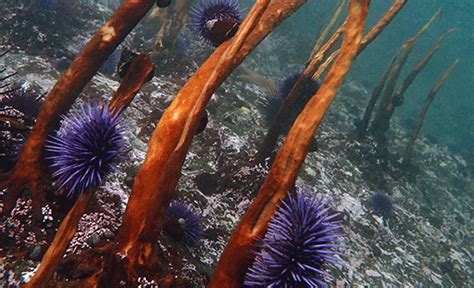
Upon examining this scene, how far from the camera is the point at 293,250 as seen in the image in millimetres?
2186

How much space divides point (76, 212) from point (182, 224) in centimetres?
125

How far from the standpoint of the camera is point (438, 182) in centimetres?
1220

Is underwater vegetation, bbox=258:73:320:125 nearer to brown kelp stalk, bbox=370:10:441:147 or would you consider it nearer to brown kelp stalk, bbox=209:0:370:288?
brown kelp stalk, bbox=209:0:370:288

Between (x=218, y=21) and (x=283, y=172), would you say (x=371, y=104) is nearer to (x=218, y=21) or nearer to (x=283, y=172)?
(x=218, y=21)

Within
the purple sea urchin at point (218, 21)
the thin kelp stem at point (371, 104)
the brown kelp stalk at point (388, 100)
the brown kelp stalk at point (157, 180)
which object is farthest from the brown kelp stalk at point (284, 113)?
the brown kelp stalk at point (388, 100)

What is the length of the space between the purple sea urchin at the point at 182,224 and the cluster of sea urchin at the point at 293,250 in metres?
1.23

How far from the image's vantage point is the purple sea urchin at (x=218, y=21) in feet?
9.79

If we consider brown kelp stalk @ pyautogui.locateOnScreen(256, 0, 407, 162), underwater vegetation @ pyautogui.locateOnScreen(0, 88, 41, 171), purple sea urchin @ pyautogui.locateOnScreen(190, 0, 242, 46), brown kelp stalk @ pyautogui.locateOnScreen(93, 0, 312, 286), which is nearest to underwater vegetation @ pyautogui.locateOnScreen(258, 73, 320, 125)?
brown kelp stalk @ pyautogui.locateOnScreen(256, 0, 407, 162)

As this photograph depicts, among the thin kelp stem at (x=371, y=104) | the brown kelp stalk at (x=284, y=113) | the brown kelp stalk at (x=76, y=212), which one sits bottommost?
the brown kelp stalk at (x=76, y=212)

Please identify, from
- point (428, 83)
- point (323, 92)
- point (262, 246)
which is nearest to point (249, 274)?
point (262, 246)

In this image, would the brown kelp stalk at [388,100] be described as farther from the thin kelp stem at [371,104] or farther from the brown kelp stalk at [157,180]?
the brown kelp stalk at [157,180]

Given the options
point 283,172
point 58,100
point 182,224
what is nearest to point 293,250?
point 283,172

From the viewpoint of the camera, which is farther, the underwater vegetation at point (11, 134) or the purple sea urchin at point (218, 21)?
the purple sea urchin at point (218, 21)

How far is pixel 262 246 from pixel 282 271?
0.65 ft
